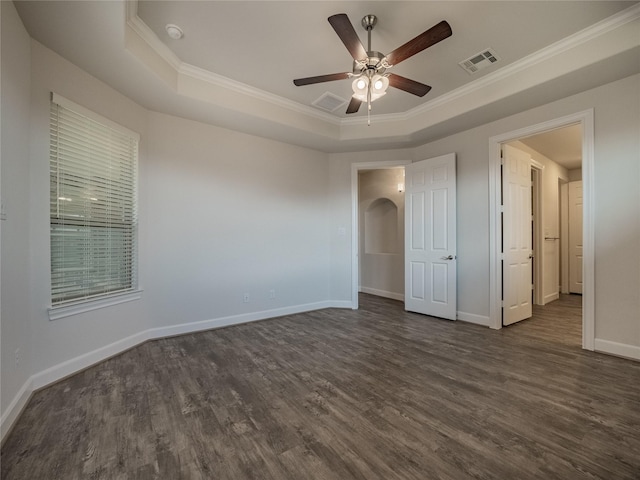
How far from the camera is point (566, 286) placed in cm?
629

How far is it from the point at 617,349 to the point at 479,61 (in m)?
3.17

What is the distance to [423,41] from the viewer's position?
1982 millimetres

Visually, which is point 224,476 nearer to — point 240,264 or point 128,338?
point 128,338

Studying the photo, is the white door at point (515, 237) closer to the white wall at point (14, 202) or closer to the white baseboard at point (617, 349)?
the white baseboard at point (617, 349)

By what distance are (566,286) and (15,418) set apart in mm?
8712

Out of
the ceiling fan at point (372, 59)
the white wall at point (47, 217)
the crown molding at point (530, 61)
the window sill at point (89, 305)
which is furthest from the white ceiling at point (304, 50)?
the window sill at point (89, 305)

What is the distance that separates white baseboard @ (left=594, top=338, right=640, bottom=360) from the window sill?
4.92m

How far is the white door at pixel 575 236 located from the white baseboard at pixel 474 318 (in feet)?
13.6

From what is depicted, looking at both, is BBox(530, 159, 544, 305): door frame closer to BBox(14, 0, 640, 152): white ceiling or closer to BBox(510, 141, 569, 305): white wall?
BBox(510, 141, 569, 305): white wall

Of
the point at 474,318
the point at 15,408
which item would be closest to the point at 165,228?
the point at 15,408

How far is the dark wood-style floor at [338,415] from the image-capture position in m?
1.45

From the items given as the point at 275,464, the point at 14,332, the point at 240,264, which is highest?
the point at 240,264

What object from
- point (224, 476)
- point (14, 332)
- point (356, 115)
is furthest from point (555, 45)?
point (14, 332)

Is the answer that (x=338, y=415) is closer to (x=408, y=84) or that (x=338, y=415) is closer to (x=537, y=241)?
(x=408, y=84)
